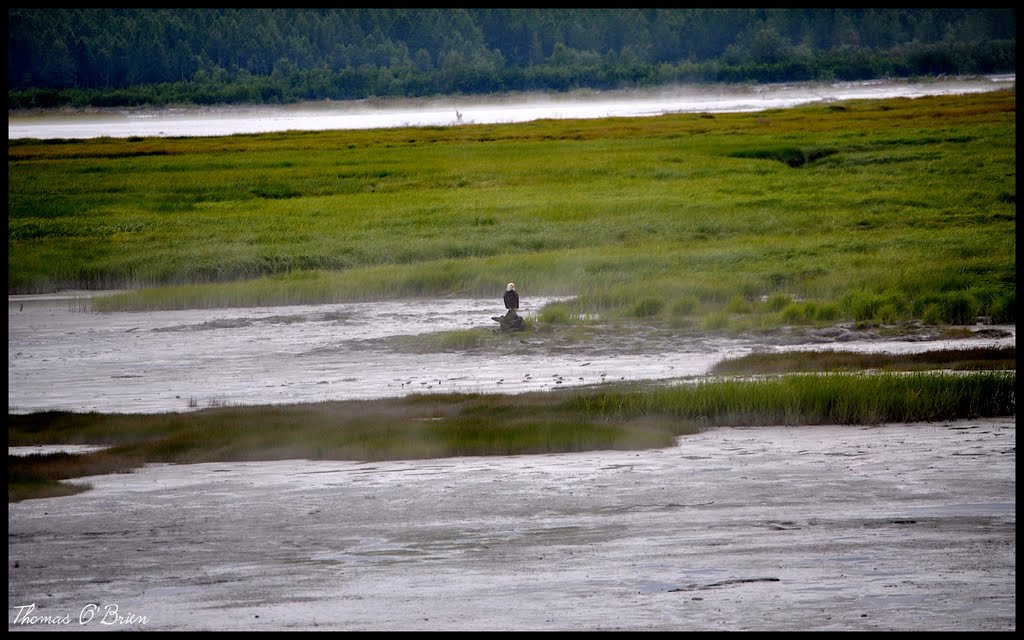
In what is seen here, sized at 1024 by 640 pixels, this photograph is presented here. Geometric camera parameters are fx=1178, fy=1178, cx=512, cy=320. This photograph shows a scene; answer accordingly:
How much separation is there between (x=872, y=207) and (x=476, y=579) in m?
31.8

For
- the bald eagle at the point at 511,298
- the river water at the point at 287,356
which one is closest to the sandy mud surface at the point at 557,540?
the river water at the point at 287,356

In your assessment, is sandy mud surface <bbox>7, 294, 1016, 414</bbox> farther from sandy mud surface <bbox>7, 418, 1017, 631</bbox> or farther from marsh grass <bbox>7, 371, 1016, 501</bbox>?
sandy mud surface <bbox>7, 418, 1017, 631</bbox>

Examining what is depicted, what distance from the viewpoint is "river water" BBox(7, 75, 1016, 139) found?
97.2 meters

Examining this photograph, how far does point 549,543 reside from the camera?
38.5ft

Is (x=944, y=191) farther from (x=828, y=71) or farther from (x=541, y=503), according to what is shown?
(x=828, y=71)

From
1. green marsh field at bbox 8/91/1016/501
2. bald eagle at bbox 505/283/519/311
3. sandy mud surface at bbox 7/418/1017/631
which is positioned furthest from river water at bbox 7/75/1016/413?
sandy mud surface at bbox 7/418/1017/631

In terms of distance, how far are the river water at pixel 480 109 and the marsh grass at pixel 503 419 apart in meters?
74.4

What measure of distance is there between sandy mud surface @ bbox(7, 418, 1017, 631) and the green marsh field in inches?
54.3

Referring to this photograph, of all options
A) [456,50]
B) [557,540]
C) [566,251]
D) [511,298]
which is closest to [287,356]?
[511,298]

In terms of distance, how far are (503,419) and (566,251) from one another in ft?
56.5

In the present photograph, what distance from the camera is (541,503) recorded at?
42.9ft

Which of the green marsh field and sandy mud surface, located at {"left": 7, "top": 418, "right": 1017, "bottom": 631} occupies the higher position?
the green marsh field

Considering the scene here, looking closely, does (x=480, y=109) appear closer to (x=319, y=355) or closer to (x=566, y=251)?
(x=566, y=251)
